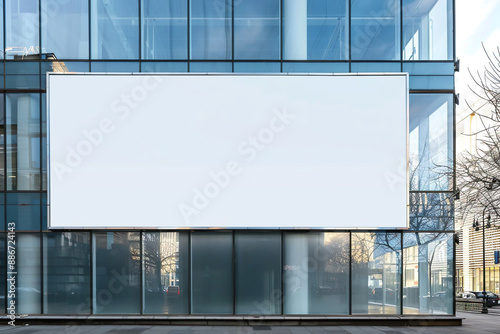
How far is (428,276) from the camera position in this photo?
49.3 feet

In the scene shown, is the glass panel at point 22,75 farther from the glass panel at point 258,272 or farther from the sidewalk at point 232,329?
the glass panel at point 258,272

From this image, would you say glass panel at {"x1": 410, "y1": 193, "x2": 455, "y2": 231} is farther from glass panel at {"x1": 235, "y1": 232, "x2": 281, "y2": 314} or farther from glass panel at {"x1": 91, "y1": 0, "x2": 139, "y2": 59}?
glass panel at {"x1": 91, "y1": 0, "x2": 139, "y2": 59}

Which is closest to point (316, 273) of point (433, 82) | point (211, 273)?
point (211, 273)

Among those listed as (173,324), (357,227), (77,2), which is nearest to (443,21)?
(357,227)

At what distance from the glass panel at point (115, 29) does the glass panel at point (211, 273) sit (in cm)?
824

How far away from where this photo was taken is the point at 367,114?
Result: 1507 cm

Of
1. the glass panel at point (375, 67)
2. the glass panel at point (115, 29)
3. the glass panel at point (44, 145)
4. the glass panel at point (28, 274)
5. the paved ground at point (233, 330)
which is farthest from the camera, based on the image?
the glass panel at point (115, 29)

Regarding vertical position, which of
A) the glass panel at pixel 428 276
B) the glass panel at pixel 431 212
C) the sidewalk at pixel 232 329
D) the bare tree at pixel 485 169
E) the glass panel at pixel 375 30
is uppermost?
the glass panel at pixel 375 30

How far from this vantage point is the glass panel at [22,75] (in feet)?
51.2

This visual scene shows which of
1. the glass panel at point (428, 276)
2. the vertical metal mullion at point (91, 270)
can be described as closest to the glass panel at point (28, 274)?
the vertical metal mullion at point (91, 270)

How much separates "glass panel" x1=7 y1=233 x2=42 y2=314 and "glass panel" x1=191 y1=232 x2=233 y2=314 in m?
6.36

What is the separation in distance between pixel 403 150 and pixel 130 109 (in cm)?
1117

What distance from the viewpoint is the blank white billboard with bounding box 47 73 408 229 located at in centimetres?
1482

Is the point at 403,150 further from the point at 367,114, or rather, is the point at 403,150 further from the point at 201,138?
the point at 201,138
